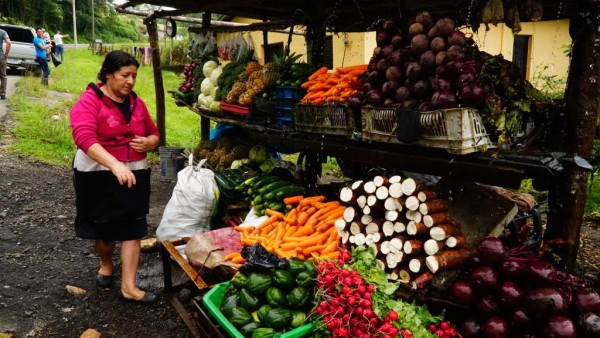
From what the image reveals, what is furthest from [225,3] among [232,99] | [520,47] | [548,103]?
[520,47]

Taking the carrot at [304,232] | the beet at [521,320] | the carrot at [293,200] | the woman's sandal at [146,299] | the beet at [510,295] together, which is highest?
the carrot at [293,200]

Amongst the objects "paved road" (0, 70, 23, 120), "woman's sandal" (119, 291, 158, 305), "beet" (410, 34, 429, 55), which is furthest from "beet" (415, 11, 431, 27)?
"paved road" (0, 70, 23, 120)

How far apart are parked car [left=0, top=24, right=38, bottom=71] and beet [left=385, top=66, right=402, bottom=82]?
59.8 ft

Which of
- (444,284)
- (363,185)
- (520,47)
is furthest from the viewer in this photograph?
(520,47)

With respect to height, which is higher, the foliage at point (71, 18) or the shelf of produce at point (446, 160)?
the foliage at point (71, 18)

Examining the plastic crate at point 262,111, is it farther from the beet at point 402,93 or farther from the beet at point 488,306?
the beet at point 488,306

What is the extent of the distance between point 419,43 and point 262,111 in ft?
7.91

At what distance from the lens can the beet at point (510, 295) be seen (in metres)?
2.53

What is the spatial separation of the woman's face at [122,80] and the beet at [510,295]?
3057 millimetres

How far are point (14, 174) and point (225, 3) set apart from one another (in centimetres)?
474

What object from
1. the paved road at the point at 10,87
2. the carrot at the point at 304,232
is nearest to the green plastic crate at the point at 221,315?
the carrot at the point at 304,232

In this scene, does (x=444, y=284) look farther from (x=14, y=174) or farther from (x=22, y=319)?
(x=14, y=174)

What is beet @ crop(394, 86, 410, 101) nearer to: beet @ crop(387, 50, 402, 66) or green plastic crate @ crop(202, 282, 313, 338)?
beet @ crop(387, 50, 402, 66)

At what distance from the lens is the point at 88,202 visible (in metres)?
3.70
